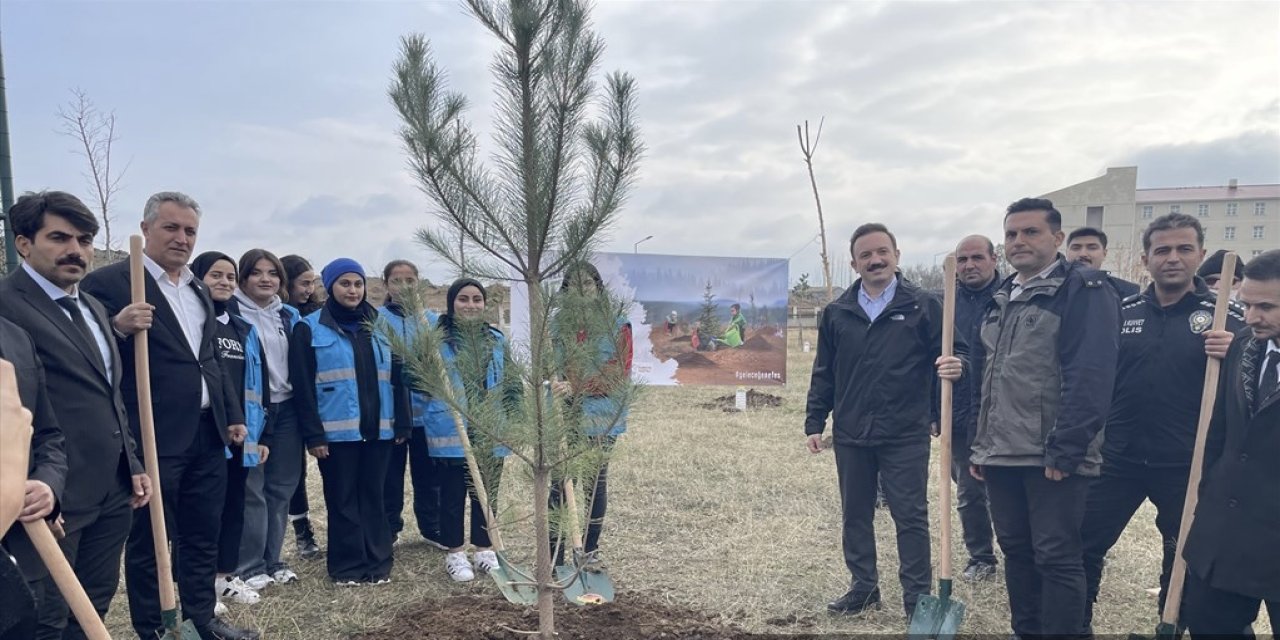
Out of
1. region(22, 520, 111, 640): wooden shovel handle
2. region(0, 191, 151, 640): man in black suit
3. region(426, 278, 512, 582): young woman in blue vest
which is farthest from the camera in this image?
region(426, 278, 512, 582): young woman in blue vest

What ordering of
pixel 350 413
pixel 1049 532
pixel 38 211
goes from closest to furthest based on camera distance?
pixel 38 211
pixel 1049 532
pixel 350 413

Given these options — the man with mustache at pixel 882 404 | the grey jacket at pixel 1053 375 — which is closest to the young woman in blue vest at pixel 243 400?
the man with mustache at pixel 882 404

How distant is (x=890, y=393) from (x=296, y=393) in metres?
3.13

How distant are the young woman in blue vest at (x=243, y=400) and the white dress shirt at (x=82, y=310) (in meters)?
0.96

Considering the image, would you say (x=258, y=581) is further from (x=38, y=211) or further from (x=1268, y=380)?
(x=1268, y=380)

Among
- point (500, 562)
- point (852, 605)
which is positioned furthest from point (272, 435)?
point (852, 605)

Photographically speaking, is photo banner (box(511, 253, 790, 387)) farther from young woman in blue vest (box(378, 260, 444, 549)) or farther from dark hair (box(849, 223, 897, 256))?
dark hair (box(849, 223, 897, 256))

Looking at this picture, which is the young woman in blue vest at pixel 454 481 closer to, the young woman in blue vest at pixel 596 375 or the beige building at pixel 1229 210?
the young woman in blue vest at pixel 596 375

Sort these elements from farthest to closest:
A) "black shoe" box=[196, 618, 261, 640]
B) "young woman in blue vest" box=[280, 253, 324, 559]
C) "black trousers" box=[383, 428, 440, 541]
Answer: "young woman in blue vest" box=[280, 253, 324, 559]
"black trousers" box=[383, 428, 440, 541]
"black shoe" box=[196, 618, 261, 640]

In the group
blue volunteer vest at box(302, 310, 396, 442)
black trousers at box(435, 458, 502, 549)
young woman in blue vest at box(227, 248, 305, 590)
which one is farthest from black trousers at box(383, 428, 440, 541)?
young woman in blue vest at box(227, 248, 305, 590)

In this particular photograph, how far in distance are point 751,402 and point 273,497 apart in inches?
307

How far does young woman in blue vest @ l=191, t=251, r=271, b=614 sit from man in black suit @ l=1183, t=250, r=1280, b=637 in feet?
13.6

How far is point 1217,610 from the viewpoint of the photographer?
8.29ft

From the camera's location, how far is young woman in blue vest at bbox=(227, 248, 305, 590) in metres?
3.91
